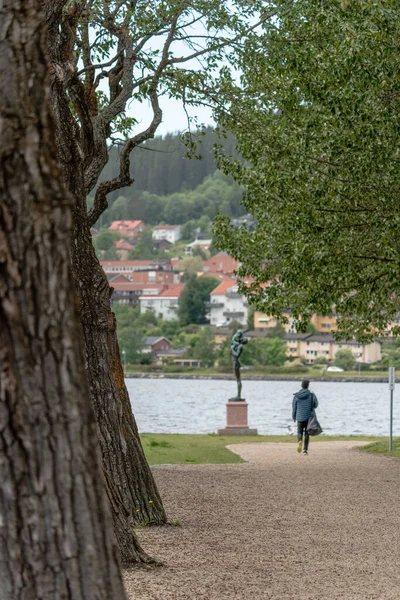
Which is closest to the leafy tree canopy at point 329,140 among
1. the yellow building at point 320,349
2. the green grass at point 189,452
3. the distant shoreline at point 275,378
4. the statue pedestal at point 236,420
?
the green grass at point 189,452

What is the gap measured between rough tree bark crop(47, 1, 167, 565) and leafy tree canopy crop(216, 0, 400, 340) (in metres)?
5.49

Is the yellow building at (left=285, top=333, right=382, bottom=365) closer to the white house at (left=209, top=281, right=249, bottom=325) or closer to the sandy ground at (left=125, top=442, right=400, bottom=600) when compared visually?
the white house at (left=209, top=281, right=249, bottom=325)

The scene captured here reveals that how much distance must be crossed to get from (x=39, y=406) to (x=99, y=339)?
233 inches

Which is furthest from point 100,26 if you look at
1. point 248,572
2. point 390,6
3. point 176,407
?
point 176,407

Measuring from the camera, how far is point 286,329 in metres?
155

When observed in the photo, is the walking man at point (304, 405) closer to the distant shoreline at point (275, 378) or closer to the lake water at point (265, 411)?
the lake water at point (265, 411)

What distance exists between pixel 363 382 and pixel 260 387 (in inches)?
928

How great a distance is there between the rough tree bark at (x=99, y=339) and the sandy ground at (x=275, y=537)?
47cm

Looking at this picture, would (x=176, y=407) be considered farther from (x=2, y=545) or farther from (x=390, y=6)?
(x=2, y=545)

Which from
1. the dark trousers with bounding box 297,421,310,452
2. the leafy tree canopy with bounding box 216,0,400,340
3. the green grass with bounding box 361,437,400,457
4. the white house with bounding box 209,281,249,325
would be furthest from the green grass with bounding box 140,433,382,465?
the white house with bounding box 209,281,249,325

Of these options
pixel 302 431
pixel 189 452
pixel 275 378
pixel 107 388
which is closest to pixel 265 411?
pixel 302 431

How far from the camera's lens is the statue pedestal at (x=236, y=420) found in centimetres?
2941

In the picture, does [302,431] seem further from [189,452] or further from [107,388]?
[107,388]

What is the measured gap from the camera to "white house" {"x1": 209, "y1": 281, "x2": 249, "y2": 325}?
186m
